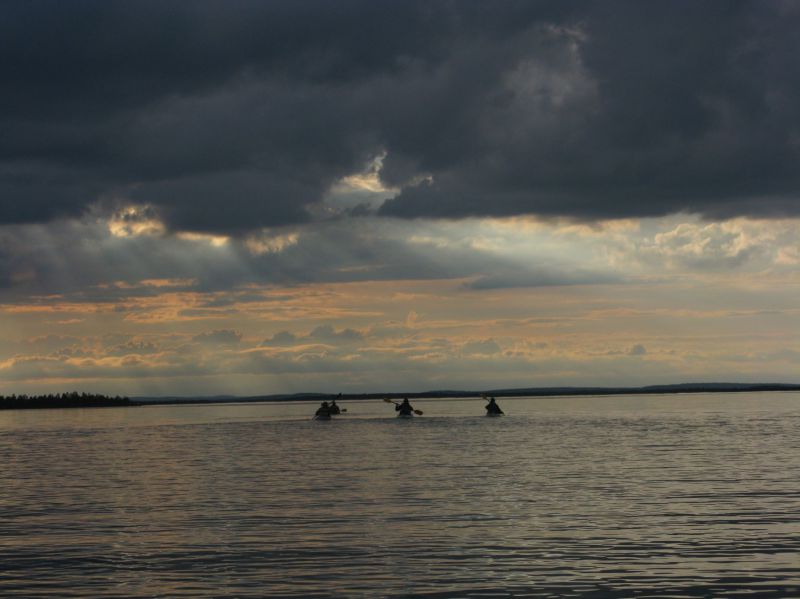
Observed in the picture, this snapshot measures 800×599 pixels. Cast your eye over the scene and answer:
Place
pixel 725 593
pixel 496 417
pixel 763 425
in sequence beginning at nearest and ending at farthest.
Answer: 1. pixel 725 593
2. pixel 763 425
3. pixel 496 417

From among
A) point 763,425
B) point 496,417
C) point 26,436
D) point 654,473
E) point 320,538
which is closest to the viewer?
point 320,538

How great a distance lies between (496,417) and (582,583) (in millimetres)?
108575

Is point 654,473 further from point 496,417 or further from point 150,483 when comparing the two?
point 496,417

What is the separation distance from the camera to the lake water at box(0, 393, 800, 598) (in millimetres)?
23188

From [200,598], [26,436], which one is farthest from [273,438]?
[200,598]

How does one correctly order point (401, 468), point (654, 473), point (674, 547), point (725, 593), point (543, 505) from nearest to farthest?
point (725, 593), point (674, 547), point (543, 505), point (654, 473), point (401, 468)

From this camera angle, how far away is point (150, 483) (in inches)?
1849

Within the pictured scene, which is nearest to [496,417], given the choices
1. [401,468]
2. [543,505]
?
[401,468]

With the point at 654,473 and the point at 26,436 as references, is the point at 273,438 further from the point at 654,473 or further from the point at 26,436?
the point at 654,473

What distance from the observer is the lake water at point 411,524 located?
76.1 feet

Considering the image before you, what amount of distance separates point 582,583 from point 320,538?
9343mm

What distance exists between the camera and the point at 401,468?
169 ft

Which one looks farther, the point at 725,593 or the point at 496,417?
the point at 496,417

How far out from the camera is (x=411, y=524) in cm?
3191
